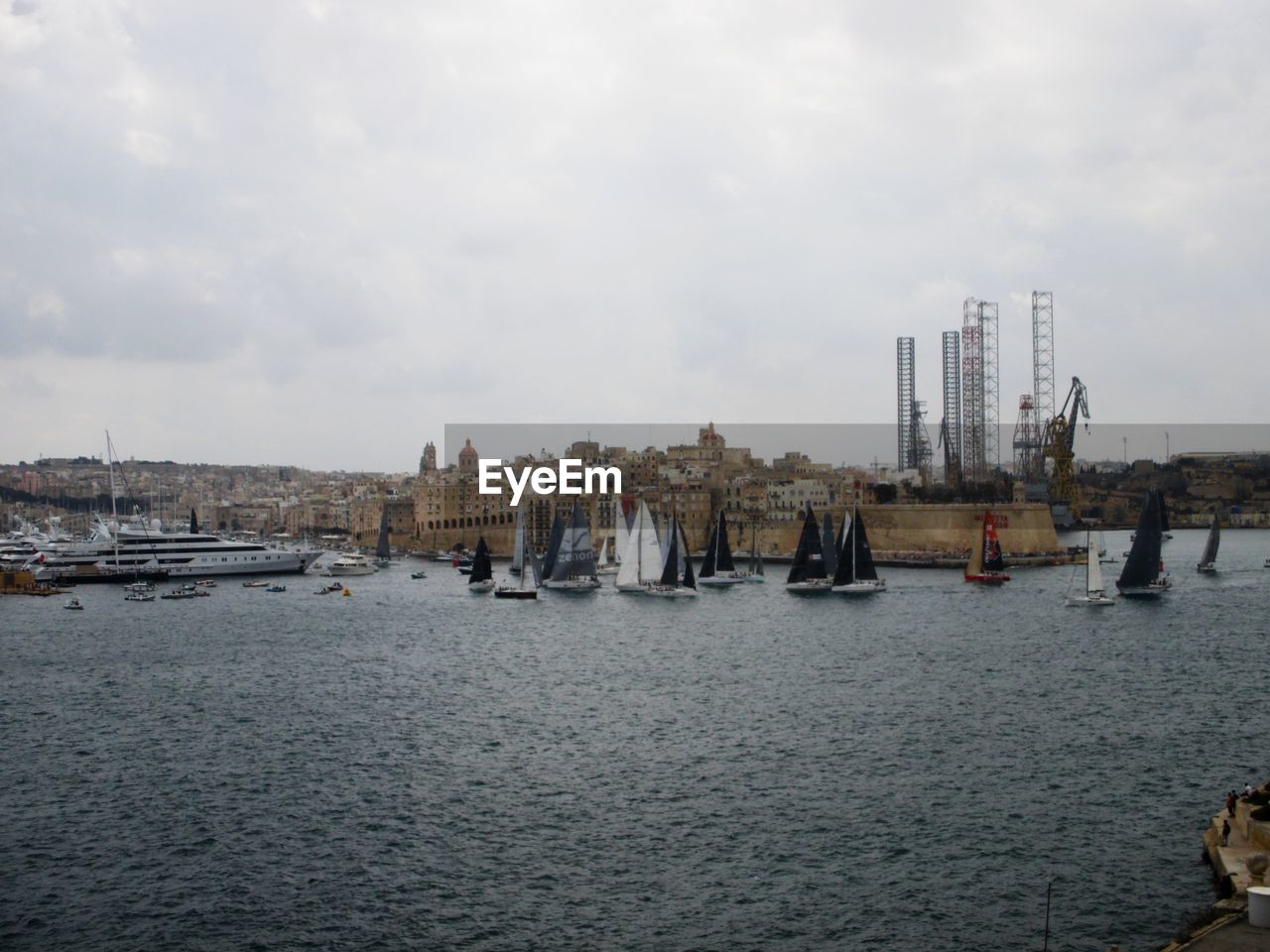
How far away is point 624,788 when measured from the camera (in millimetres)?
19172

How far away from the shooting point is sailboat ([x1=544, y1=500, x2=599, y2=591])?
55438 millimetres

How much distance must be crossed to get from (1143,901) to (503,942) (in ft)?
23.9

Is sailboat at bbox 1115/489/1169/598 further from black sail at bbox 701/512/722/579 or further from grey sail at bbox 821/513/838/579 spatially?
black sail at bbox 701/512/722/579

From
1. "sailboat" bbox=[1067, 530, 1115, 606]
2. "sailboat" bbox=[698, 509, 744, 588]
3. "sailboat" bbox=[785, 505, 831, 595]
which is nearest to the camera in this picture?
"sailboat" bbox=[1067, 530, 1115, 606]

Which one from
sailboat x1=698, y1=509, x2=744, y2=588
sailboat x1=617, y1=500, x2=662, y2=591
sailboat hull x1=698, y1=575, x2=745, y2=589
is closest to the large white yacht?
sailboat x1=617, y1=500, x2=662, y2=591

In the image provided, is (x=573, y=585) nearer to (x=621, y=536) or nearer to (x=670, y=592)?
→ (x=621, y=536)

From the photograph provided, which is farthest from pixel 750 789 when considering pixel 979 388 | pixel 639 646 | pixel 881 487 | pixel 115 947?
pixel 979 388

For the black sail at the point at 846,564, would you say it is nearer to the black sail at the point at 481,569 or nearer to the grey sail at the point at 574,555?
the grey sail at the point at 574,555

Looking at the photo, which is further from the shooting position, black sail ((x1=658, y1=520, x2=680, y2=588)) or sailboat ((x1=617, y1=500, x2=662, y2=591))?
sailboat ((x1=617, y1=500, x2=662, y2=591))

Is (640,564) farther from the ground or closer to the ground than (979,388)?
closer to the ground

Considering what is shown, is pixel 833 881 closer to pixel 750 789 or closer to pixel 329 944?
pixel 750 789

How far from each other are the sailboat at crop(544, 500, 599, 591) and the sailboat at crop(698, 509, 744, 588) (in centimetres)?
557

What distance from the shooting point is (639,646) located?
3594cm

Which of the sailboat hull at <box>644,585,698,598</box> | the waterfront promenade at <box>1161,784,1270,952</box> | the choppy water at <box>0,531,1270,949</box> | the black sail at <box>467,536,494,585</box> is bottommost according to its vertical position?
the choppy water at <box>0,531,1270,949</box>
